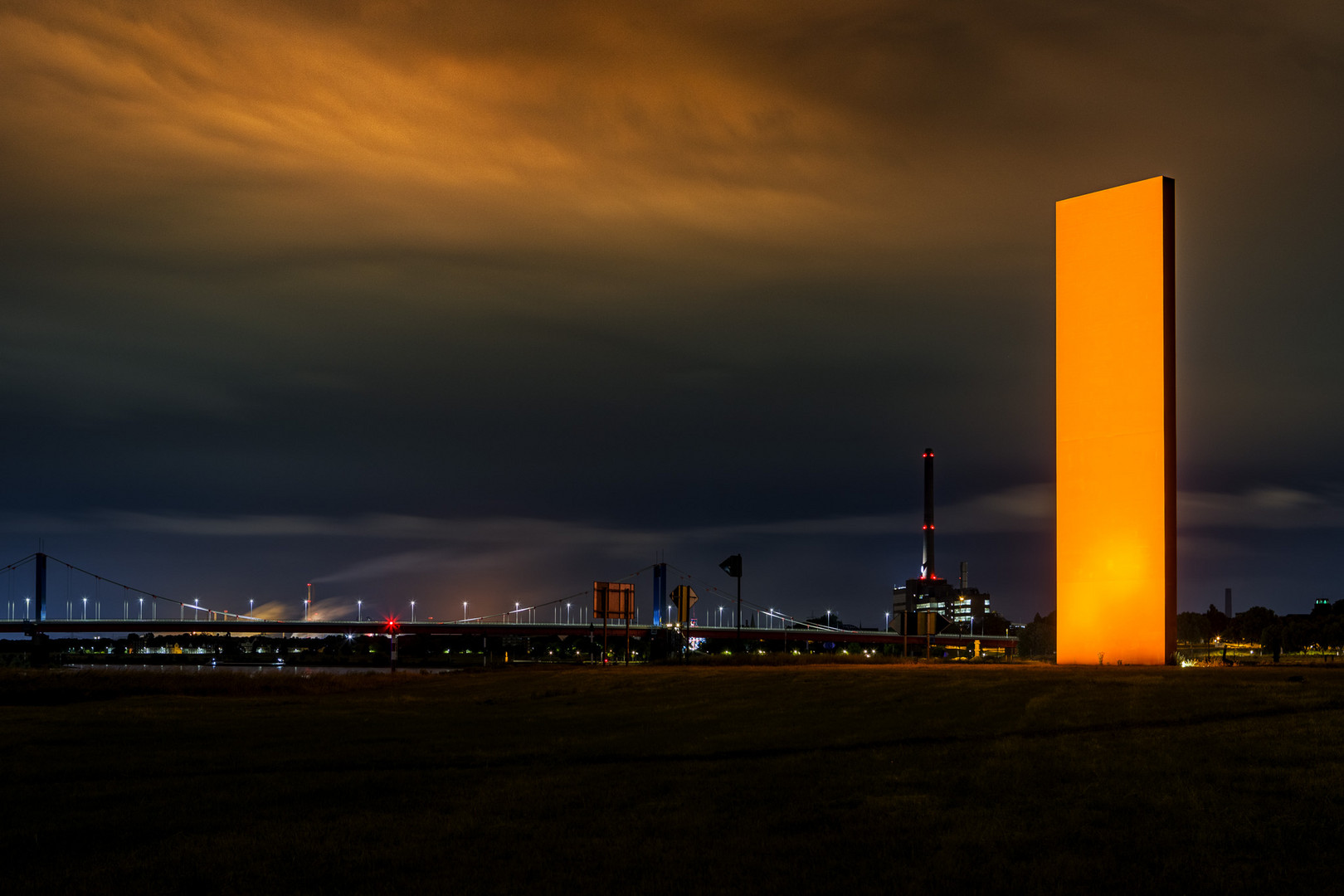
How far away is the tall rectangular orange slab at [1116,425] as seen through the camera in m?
36.7

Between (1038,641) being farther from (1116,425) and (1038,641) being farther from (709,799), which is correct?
(709,799)

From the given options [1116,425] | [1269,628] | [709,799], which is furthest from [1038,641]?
[709,799]

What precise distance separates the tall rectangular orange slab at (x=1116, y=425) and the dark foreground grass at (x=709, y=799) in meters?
16.2

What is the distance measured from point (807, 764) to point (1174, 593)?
28081 millimetres

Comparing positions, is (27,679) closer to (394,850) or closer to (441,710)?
(441,710)

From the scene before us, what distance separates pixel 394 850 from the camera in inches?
356

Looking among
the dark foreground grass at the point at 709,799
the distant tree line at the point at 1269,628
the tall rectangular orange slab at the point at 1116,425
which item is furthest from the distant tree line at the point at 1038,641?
the dark foreground grass at the point at 709,799

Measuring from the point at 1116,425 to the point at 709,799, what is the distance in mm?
30436

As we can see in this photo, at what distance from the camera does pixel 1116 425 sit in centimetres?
3766

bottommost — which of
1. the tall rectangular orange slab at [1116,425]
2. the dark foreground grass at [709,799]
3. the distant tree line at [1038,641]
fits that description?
the distant tree line at [1038,641]

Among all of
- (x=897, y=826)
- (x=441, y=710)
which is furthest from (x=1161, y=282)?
(x=897, y=826)

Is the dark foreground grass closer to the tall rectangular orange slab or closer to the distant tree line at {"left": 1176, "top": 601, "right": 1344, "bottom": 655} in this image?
the tall rectangular orange slab

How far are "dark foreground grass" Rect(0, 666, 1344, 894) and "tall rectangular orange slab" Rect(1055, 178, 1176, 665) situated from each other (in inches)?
637

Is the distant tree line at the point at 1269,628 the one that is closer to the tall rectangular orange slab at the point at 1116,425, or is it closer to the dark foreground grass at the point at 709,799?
the tall rectangular orange slab at the point at 1116,425
